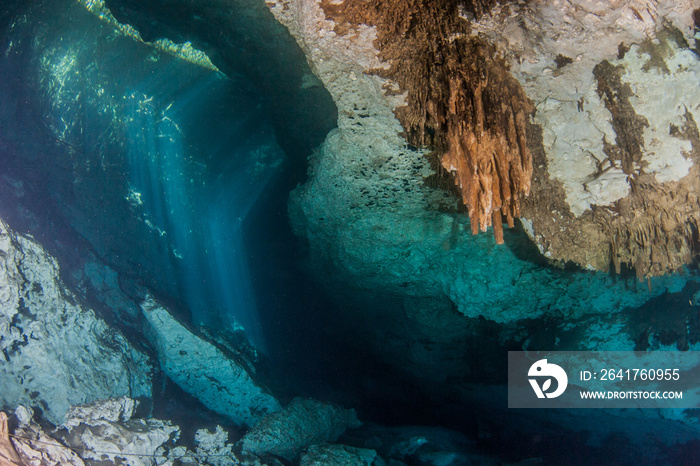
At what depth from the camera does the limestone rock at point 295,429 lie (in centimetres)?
565

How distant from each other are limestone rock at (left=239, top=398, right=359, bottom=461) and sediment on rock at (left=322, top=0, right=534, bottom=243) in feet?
16.6

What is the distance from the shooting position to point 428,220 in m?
5.76

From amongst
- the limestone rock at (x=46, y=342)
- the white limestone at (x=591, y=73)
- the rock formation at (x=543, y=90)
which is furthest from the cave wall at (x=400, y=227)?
the limestone rock at (x=46, y=342)

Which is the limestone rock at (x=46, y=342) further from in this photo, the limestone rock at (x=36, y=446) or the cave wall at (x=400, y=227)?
the cave wall at (x=400, y=227)

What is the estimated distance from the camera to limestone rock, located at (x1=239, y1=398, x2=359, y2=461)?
5648mm

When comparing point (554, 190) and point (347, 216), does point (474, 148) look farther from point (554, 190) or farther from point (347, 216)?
point (347, 216)

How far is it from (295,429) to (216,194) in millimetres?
8217

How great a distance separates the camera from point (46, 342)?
166 inches

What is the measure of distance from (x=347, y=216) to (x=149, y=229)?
5134 millimetres

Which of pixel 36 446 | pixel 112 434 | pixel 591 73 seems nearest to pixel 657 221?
pixel 591 73

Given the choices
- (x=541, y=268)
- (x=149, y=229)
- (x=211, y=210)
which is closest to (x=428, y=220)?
(x=541, y=268)

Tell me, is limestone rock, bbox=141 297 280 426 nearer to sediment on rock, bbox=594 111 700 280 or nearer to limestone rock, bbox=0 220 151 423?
limestone rock, bbox=0 220 151 423

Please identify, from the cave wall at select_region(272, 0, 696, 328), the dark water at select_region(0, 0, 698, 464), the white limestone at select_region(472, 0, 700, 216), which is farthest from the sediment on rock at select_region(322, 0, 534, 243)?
the dark water at select_region(0, 0, 698, 464)

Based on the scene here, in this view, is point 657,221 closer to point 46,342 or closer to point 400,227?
point 400,227
